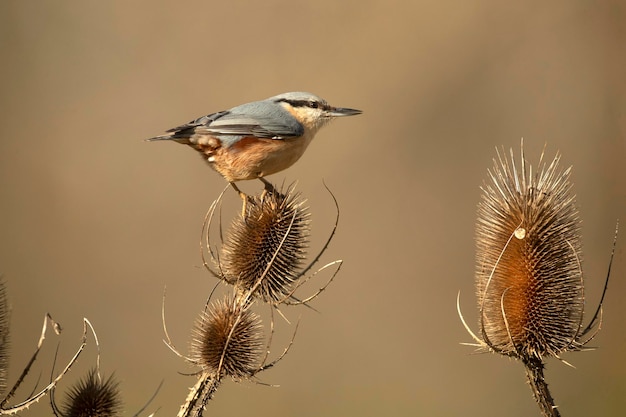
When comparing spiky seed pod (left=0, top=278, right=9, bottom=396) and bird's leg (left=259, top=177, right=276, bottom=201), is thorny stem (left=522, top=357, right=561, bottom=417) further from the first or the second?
spiky seed pod (left=0, top=278, right=9, bottom=396)

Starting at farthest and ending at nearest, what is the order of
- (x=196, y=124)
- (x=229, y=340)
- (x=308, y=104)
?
(x=308, y=104) < (x=196, y=124) < (x=229, y=340)

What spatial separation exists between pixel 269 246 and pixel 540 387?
172 centimetres

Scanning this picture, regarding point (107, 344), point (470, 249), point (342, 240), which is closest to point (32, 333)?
point (107, 344)

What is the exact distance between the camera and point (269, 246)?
4582mm

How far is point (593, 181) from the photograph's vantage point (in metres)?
11.3

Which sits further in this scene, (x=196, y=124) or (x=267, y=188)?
(x=196, y=124)

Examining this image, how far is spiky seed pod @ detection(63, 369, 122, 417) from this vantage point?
4012 mm

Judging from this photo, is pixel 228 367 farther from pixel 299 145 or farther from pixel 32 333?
pixel 32 333

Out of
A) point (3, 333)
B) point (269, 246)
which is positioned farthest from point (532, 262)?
point (3, 333)

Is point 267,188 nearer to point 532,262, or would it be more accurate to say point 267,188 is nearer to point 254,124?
point 254,124

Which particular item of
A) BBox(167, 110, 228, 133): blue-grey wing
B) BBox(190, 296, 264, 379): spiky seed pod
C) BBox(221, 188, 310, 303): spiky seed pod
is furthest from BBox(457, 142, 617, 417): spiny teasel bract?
BBox(167, 110, 228, 133): blue-grey wing

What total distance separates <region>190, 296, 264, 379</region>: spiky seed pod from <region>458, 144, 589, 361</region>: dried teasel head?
1.34 m

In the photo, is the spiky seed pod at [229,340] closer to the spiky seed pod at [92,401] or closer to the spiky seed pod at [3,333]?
the spiky seed pod at [92,401]

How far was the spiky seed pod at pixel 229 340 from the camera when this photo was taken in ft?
14.1
